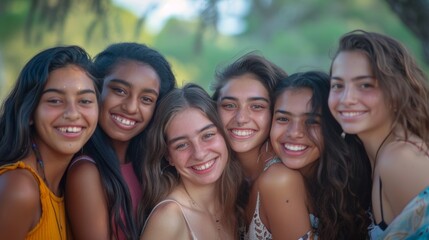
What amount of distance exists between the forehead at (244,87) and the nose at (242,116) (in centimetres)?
13

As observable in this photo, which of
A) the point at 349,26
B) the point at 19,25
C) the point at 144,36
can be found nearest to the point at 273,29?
the point at 349,26

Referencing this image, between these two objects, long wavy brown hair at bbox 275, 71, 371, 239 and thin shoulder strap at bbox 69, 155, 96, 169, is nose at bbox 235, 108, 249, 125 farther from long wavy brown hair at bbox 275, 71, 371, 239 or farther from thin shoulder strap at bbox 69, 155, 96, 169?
thin shoulder strap at bbox 69, 155, 96, 169

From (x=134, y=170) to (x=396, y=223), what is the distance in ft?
6.21

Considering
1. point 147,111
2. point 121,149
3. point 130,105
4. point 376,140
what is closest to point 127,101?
point 130,105

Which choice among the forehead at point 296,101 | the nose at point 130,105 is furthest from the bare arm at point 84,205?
the forehead at point 296,101

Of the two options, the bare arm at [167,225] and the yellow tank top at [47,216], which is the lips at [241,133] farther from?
the yellow tank top at [47,216]

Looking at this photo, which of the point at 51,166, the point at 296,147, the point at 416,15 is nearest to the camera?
the point at 51,166

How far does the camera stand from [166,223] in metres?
3.55

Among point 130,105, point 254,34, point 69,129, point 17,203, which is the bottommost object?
point 17,203

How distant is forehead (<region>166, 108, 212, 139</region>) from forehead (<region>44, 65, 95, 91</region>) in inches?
23.3

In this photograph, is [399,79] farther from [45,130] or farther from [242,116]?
[45,130]

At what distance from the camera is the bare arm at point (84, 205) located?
3.58 m

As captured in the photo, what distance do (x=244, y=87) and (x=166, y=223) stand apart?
118cm

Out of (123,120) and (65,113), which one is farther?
(123,120)
